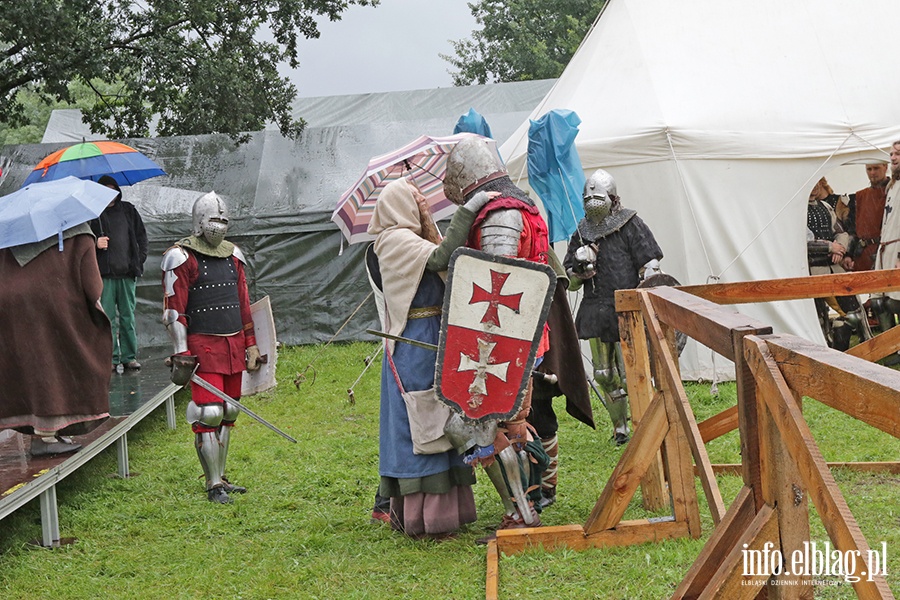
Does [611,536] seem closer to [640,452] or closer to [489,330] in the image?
[640,452]

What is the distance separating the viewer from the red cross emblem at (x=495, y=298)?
14.0ft

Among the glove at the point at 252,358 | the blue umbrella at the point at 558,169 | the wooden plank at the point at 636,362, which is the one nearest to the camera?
the wooden plank at the point at 636,362

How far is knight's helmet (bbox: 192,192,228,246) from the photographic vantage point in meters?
A: 6.07

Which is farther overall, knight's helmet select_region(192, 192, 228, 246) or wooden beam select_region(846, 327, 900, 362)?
knight's helmet select_region(192, 192, 228, 246)

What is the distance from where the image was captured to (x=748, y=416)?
2549 mm

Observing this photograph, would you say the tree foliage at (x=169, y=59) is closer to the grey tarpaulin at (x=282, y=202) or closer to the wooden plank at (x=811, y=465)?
the grey tarpaulin at (x=282, y=202)

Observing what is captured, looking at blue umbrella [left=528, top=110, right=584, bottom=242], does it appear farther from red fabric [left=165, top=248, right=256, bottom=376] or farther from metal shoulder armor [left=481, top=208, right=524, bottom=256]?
metal shoulder armor [left=481, top=208, right=524, bottom=256]

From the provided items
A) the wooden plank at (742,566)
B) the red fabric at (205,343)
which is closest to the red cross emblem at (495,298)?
the wooden plank at (742,566)

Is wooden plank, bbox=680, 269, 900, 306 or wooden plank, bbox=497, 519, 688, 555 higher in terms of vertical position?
wooden plank, bbox=680, 269, 900, 306

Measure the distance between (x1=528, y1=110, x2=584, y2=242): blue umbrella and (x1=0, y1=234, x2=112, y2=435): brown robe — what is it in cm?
344

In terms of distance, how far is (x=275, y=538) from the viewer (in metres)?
5.23

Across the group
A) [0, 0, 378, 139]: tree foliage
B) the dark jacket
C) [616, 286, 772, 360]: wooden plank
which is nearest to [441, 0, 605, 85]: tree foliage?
[0, 0, 378, 139]: tree foliage

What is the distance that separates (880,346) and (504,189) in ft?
5.99

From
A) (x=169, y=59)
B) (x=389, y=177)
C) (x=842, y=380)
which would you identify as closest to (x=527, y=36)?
(x=169, y=59)
